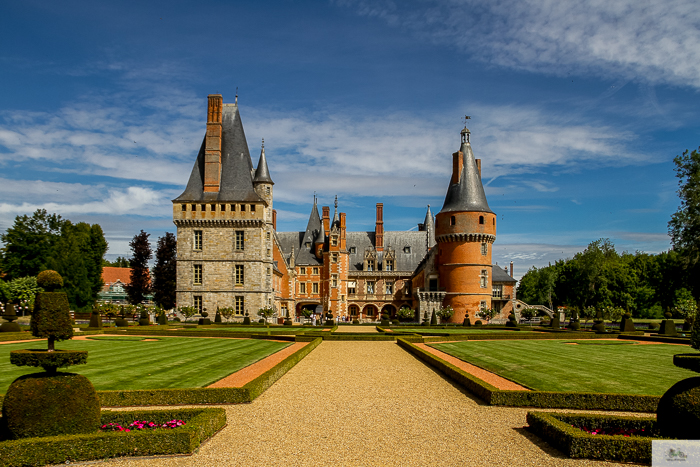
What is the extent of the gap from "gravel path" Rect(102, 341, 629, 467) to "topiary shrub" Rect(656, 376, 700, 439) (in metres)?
0.97

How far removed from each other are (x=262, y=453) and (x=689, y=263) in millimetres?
43172

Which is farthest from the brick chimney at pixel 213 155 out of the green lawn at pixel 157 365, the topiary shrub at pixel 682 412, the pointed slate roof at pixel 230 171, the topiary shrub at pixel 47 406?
the topiary shrub at pixel 682 412

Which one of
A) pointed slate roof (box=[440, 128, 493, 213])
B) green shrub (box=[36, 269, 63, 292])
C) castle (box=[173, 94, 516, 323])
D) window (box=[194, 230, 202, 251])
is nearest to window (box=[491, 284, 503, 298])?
castle (box=[173, 94, 516, 323])

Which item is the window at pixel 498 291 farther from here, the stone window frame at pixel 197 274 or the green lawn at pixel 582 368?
the green lawn at pixel 582 368

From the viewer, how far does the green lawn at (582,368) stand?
12.3 m

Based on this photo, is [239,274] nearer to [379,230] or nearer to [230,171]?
[230,171]

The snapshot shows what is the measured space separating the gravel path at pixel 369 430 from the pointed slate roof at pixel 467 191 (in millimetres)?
36196

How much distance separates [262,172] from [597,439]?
151 ft

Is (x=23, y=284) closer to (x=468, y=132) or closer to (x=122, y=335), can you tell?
(x=122, y=335)

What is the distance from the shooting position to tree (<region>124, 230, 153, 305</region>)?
55719mm

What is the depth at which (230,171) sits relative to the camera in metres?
47.3

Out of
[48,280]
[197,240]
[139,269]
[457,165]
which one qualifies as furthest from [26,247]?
[48,280]

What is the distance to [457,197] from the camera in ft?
162

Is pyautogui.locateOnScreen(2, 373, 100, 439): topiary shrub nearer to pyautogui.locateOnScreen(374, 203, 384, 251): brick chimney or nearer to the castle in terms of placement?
the castle
